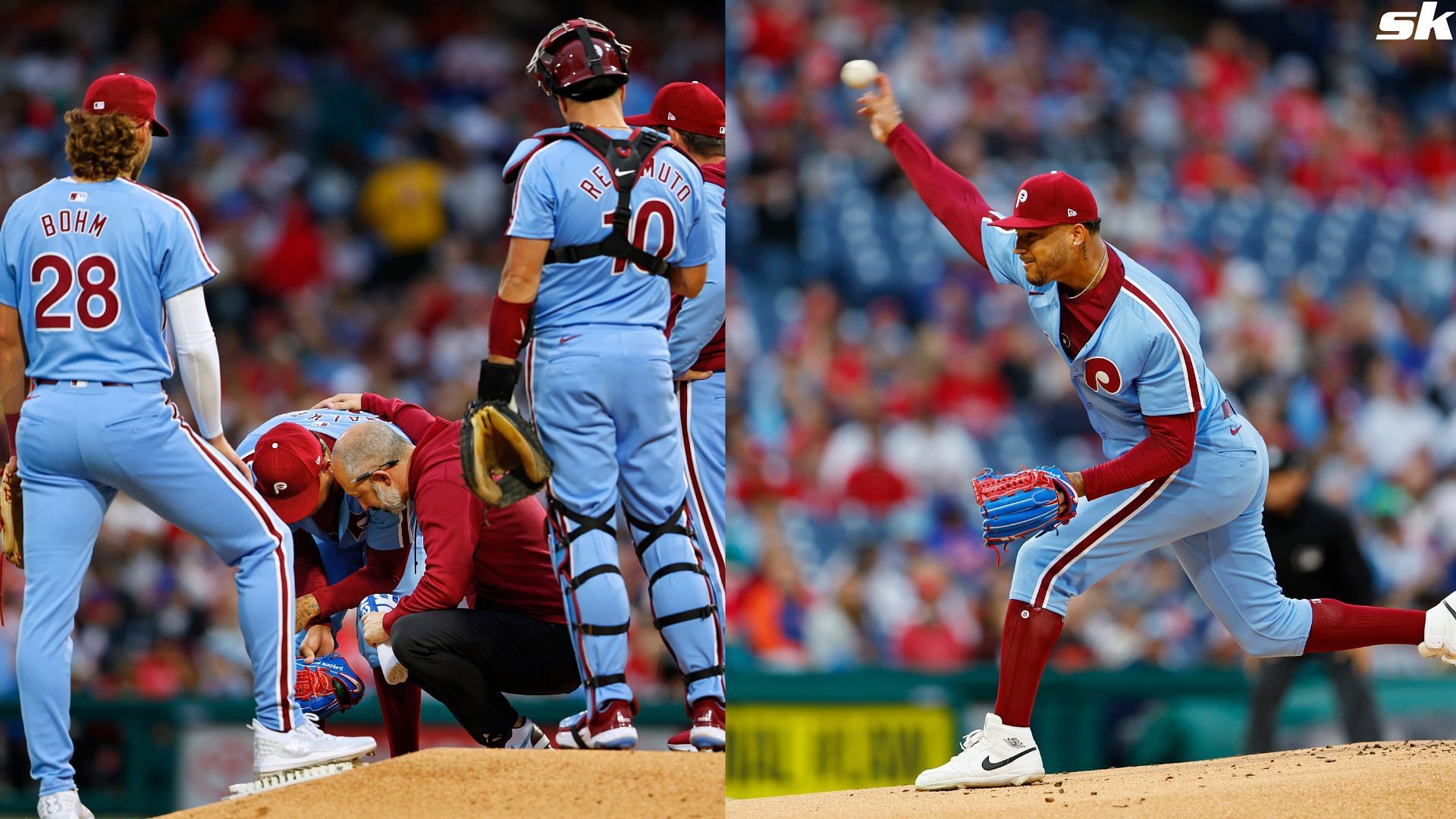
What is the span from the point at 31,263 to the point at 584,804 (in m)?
1.77

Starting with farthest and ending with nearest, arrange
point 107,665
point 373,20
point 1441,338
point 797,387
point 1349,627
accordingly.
A: point 373,20, point 1441,338, point 797,387, point 107,665, point 1349,627

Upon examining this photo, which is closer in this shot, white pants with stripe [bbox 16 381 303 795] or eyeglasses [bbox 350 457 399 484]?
white pants with stripe [bbox 16 381 303 795]

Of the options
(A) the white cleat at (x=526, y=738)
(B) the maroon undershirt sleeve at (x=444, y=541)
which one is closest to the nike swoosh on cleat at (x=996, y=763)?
(A) the white cleat at (x=526, y=738)

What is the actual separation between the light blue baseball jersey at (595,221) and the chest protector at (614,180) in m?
0.01

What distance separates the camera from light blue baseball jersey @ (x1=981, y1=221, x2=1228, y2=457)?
3861 mm

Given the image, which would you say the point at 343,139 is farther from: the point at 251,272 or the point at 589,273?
the point at 589,273

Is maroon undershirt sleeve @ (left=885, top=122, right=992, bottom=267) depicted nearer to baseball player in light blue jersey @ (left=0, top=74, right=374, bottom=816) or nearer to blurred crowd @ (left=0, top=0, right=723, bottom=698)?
baseball player in light blue jersey @ (left=0, top=74, right=374, bottom=816)

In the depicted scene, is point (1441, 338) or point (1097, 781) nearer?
point (1097, 781)

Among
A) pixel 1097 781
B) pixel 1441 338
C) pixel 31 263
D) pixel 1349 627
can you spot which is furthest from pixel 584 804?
pixel 1441 338

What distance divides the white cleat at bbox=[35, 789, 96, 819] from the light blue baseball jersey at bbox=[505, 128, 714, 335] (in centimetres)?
152

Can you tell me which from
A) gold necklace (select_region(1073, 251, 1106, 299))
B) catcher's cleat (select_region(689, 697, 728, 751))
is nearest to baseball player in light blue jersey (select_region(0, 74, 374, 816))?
catcher's cleat (select_region(689, 697, 728, 751))

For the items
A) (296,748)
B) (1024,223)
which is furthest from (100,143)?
(1024,223)

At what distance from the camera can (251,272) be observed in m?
10.1

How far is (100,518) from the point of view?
3736 millimetres
